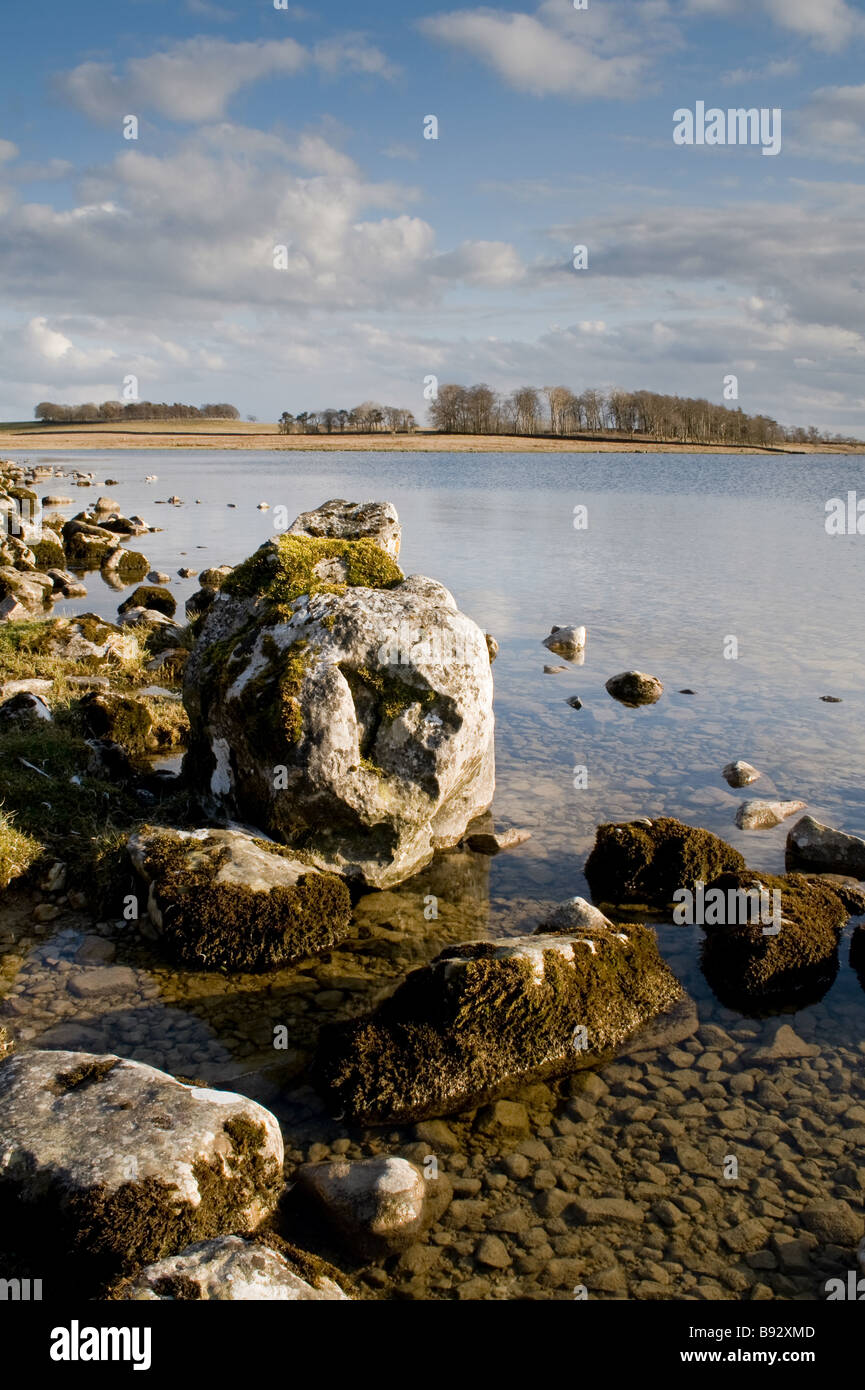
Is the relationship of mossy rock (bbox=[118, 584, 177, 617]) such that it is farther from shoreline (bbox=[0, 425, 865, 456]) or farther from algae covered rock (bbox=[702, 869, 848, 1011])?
shoreline (bbox=[0, 425, 865, 456])

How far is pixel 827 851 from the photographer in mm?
11078

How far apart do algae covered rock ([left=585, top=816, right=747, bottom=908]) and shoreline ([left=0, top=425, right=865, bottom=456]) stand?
141 metres

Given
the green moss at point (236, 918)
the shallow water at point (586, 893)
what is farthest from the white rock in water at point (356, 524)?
the green moss at point (236, 918)

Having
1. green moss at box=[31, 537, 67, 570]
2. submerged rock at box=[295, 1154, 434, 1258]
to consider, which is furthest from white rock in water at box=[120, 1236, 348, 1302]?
green moss at box=[31, 537, 67, 570]

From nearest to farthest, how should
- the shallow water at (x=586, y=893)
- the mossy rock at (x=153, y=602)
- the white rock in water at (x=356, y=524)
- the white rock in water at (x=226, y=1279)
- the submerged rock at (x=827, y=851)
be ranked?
the white rock in water at (x=226, y=1279) < the shallow water at (x=586, y=893) < the submerged rock at (x=827, y=851) < the white rock in water at (x=356, y=524) < the mossy rock at (x=153, y=602)

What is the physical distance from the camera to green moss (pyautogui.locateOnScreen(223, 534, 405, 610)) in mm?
11570

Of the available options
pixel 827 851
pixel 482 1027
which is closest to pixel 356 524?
pixel 827 851

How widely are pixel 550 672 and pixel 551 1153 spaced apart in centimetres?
1432

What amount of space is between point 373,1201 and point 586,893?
503 centimetres

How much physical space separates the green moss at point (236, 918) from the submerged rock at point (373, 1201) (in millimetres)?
2849

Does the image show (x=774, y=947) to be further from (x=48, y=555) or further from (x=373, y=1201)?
(x=48, y=555)

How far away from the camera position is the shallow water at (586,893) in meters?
6.16

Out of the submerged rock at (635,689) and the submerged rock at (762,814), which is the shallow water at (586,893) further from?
the submerged rock at (635,689)
